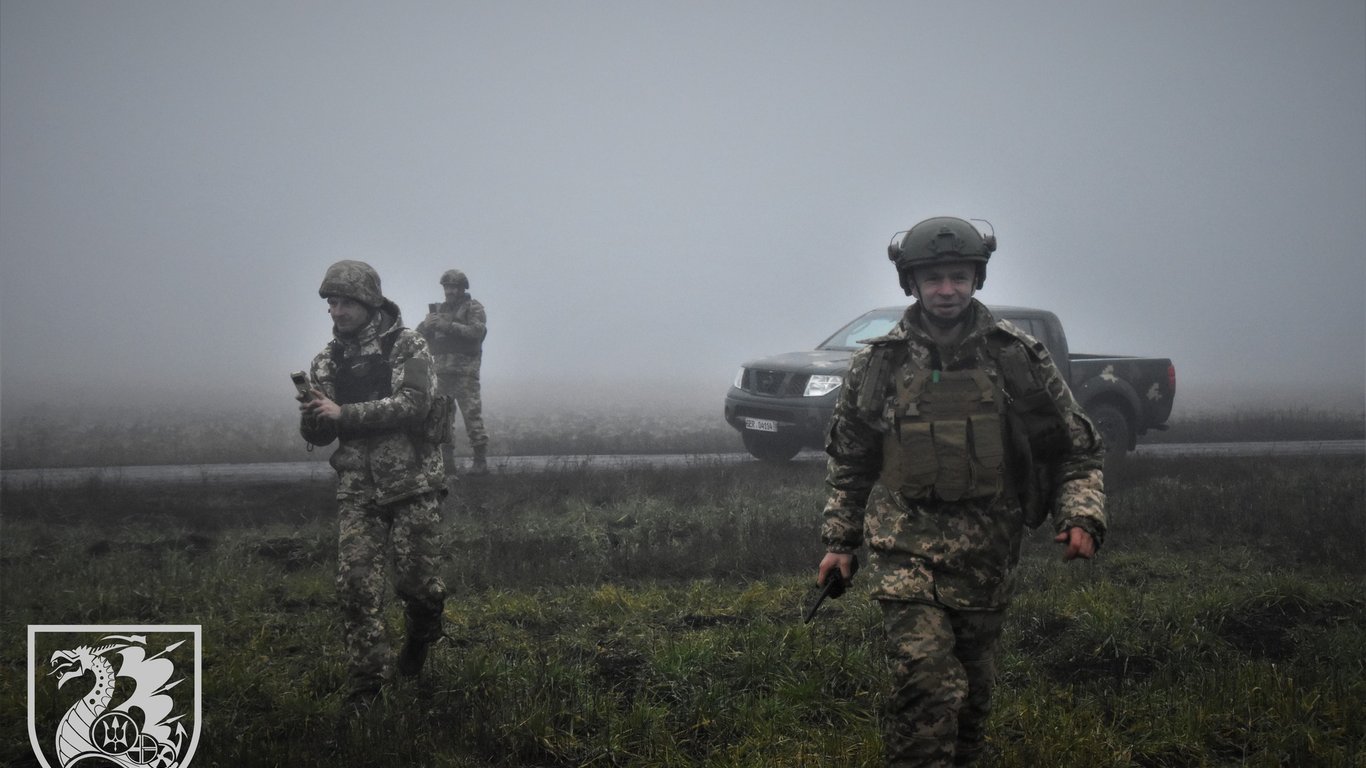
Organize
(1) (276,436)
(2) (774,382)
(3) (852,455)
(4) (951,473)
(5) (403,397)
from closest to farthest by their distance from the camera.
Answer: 1. (4) (951,473)
2. (3) (852,455)
3. (5) (403,397)
4. (2) (774,382)
5. (1) (276,436)

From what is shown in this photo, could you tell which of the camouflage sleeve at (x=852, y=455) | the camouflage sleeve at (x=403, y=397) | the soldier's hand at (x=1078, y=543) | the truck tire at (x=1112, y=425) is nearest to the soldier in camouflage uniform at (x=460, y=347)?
the camouflage sleeve at (x=403, y=397)

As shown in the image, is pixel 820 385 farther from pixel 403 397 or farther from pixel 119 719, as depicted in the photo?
pixel 119 719

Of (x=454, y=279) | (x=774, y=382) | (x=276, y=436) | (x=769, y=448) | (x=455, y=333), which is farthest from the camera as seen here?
(x=276, y=436)

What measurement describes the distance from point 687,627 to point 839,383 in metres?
5.47

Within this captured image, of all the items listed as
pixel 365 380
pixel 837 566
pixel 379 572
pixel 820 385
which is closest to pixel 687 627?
pixel 379 572

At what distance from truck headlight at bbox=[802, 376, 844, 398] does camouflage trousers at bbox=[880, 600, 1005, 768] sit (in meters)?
7.04

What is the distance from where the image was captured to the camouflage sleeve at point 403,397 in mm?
4643

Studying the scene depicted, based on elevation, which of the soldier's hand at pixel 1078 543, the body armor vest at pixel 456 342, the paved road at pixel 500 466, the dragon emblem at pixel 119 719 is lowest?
the dragon emblem at pixel 119 719

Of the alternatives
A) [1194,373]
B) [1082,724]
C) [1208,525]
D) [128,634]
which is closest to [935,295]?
[1082,724]

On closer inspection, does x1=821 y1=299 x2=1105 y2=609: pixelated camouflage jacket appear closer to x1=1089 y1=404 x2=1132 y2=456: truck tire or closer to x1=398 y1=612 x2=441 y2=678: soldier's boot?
x1=398 y1=612 x2=441 y2=678: soldier's boot

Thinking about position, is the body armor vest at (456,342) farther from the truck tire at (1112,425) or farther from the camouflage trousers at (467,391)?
the truck tire at (1112,425)

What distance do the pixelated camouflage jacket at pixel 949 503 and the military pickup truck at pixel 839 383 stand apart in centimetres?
686

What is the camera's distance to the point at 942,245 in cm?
342

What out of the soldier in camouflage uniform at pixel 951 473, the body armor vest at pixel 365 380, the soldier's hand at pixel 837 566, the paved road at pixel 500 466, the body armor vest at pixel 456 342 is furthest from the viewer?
the body armor vest at pixel 456 342
